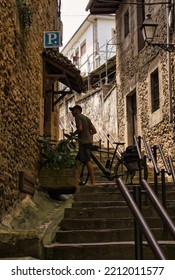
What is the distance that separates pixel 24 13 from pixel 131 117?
25.1 ft

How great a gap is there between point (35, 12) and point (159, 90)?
13.4 feet

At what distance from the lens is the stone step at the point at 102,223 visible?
16.5ft

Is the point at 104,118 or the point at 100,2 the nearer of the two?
the point at 100,2

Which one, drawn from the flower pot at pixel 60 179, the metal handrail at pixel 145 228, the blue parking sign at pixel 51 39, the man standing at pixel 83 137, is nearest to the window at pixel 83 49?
the blue parking sign at pixel 51 39

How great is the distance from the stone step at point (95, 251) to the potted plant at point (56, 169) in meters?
3.46

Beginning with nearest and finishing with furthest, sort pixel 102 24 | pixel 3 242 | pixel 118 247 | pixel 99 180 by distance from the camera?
pixel 3 242 < pixel 118 247 < pixel 99 180 < pixel 102 24

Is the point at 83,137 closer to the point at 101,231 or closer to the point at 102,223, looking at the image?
the point at 102,223

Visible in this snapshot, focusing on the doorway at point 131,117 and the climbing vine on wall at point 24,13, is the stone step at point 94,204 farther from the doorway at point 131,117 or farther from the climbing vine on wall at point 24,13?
the doorway at point 131,117

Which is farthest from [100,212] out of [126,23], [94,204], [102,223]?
[126,23]

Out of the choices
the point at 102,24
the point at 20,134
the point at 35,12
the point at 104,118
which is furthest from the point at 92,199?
the point at 102,24

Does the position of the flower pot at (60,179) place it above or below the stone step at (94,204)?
above

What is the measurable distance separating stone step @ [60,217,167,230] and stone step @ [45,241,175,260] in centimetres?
96
